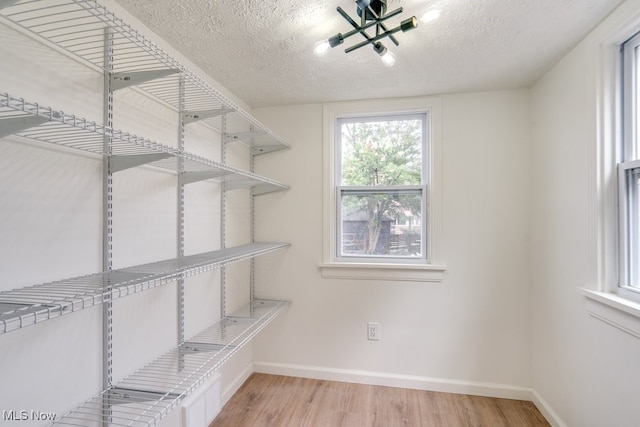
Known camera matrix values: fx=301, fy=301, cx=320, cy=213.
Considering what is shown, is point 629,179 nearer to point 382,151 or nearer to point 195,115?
point 382,151

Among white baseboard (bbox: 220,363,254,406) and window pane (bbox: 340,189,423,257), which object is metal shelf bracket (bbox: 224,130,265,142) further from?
white baseboard (bbox: 220,363,254,406)

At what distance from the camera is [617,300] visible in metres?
1.35

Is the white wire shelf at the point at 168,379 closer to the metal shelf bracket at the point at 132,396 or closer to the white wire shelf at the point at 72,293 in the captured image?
the metal shelf bracket at the point at 132,396

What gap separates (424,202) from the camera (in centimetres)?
233

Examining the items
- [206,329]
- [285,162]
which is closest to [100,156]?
[206,329]

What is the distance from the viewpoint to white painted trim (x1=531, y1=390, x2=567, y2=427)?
179cm

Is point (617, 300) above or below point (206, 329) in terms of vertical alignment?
above

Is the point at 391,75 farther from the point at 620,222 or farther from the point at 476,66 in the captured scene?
the point at 620,222

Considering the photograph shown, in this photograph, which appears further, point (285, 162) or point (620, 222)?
point (285, 162)

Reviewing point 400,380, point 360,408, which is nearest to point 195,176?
point 360,408

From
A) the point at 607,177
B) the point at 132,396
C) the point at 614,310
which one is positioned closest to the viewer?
the point at 132,396

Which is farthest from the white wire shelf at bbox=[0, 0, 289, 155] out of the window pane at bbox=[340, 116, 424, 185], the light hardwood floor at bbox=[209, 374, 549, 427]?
the light hardwood floor at bbox=[209, 374, 549, 427]

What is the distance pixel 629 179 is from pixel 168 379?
2396mm

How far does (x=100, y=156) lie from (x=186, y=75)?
1.53ft
